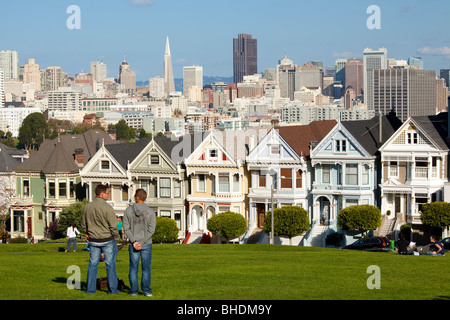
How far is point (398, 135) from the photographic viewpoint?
50719 millimetres

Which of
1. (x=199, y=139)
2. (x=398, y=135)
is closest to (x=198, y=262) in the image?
(x=398, y=135)

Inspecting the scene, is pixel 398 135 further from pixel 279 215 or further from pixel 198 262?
pixel 198 262

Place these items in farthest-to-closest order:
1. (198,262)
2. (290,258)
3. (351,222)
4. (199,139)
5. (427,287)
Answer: (199,139) → (351,222) → (290,258) → (198,262) → (427,287)

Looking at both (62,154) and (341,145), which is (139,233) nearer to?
(341,145)

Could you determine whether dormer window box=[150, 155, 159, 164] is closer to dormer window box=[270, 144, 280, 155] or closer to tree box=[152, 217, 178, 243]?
tree box=[152, 217, 178, 243]

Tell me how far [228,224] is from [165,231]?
4.02 m

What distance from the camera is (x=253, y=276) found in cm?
2423

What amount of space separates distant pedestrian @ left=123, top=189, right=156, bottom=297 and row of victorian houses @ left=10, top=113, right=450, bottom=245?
97.2 feet

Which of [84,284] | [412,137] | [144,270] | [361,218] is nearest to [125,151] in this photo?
[361,218]

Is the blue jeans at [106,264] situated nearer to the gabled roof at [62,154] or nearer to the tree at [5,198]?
the gabled roof at [62,154]

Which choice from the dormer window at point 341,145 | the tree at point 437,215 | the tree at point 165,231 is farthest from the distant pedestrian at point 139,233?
the dormer window at point 341,145

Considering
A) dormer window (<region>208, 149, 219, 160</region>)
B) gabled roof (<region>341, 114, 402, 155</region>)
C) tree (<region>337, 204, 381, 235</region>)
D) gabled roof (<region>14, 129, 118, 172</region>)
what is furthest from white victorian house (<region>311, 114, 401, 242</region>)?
gabled roof (<region>14, 129, 118, 172</region>)
